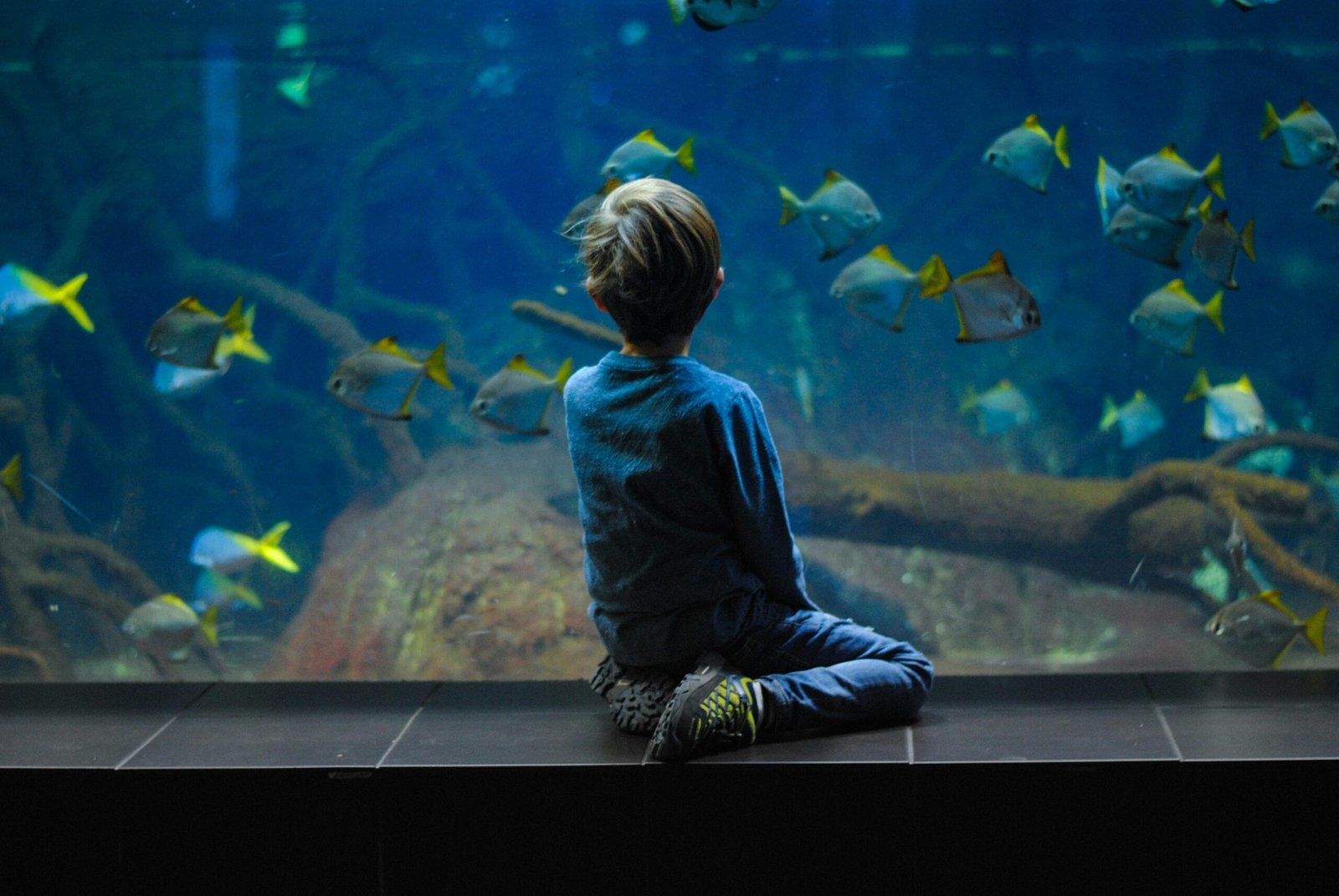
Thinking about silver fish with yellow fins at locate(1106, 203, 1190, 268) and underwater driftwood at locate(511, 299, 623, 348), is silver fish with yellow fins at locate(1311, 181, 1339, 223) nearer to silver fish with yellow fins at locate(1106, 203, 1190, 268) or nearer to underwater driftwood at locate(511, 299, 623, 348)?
silver fish with yellow fins at locate(1106, 203, 1190, 268)

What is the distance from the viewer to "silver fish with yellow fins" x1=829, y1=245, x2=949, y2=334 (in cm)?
380

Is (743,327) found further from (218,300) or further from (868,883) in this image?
(868,883)

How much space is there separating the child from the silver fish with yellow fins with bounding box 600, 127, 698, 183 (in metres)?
1.70

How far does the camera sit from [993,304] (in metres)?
3.27

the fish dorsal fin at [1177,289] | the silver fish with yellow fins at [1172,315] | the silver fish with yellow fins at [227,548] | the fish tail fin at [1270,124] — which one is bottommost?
the silver fish with yellow fins at [227,548]

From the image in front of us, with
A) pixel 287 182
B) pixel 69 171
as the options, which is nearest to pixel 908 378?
pixel 287 182

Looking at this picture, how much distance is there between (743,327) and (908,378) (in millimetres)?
2252

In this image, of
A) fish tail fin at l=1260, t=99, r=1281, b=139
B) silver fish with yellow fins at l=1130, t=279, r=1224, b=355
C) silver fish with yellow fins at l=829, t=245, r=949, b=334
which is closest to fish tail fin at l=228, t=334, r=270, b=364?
silver fish with yellow fins at l=829, t=245, r=949, b=334

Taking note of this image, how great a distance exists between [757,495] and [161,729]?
1.74m

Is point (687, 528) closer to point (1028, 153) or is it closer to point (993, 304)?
point (993, 304)

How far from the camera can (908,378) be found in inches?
295

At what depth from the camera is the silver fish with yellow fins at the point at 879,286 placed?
12.5 feet

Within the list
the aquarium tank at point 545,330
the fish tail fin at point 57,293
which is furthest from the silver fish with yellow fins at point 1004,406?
the fish tail fin at point 57,293

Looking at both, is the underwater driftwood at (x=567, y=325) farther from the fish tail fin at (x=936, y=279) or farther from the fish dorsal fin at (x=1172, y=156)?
the fish dorsal fin at (x=1172, y=156)
